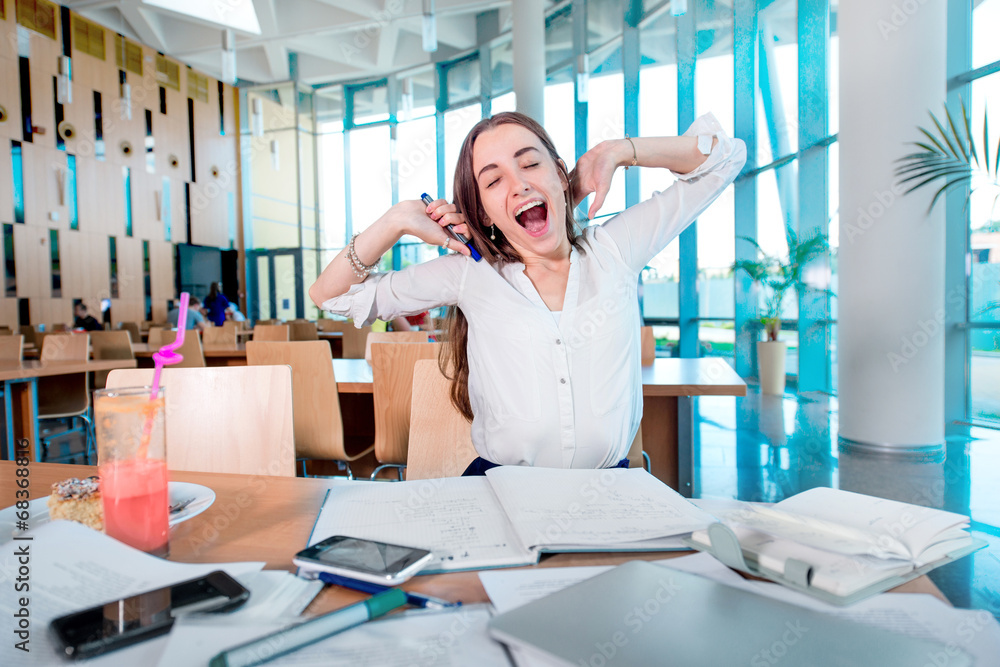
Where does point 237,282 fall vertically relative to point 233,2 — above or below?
below

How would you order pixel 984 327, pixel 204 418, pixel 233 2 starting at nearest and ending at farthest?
pixel 204 418 → pixel 984 327 → pixel 233 2

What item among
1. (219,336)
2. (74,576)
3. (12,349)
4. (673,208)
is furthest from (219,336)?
(74,576)

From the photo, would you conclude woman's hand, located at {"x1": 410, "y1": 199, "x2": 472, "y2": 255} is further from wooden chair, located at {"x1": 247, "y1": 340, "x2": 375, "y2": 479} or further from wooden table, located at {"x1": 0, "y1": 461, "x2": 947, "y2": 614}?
wooden chair, located at {"x1": 247, "y1": 340, "x2": 375, "y2": 479}

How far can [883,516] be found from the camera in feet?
2.12

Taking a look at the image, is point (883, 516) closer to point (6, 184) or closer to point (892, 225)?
point (892, 225)

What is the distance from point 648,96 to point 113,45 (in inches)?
343

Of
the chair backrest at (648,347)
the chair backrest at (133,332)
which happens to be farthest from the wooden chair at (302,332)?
the chair backrest at (648,347)

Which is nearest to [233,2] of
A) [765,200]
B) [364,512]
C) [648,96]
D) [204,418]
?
[648,96]

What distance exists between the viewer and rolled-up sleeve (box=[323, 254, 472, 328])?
1362 mm

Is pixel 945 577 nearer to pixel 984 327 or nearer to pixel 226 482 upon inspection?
pixel 226 482

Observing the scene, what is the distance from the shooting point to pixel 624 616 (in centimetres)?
50

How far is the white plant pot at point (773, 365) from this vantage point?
5914mm

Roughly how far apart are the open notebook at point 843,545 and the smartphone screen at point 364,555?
0.29 m

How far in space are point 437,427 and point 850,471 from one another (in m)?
2.70
